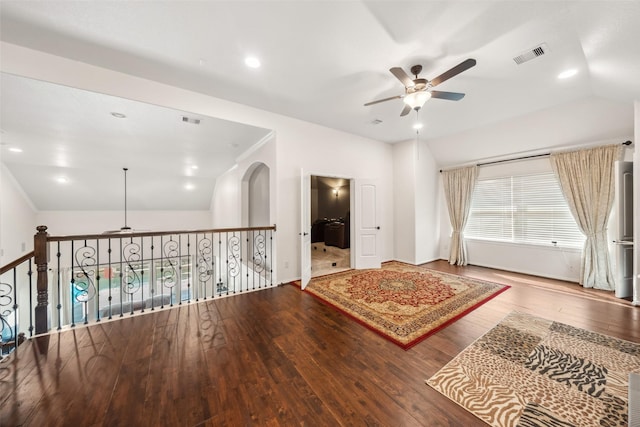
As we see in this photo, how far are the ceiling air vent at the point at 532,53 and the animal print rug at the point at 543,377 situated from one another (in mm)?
3193

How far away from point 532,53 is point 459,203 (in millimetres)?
3748

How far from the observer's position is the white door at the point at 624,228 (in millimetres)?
3457

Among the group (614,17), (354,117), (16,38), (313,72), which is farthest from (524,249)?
(16,38)

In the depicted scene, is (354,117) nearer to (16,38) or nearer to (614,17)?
(614,17)

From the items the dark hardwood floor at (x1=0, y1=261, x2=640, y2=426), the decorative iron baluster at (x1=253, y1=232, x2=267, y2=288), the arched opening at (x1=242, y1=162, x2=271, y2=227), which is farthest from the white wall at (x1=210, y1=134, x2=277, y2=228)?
the dark hardwood floor at (x1=0, y1=261, x2=640, y2=426)

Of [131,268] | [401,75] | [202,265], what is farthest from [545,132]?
[202,265]

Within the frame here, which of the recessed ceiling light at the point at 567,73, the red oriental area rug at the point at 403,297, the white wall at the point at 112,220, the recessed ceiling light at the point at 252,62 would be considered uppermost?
the recessed ceiling light at the point at 252,62

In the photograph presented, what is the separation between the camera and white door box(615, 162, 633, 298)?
3.46 meters

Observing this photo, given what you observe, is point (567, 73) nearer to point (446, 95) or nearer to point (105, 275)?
point (446, 95)

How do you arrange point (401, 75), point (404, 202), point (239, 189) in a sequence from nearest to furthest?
point (401, 75), point (404, 202), point (239, 189)

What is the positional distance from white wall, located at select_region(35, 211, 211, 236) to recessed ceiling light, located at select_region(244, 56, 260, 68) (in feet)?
18.4

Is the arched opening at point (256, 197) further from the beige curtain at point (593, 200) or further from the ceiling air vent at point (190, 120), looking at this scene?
the beige curtain at point (593, 200)

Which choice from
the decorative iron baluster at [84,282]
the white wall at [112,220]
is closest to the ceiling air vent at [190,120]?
the decorative iron baluster at [84,282]

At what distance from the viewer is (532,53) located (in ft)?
8.41
